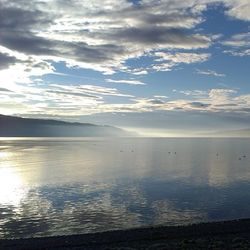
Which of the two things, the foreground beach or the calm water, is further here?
the calm water

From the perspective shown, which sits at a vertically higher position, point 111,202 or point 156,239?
point 156,239

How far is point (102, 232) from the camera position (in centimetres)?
3872

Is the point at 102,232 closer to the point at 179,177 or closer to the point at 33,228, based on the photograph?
the point at 33,228

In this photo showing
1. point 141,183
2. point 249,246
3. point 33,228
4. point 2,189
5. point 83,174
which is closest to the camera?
point 249,246

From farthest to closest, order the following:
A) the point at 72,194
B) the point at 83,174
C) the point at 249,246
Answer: the point at 83,174, the point at 72,194, the point at 249,246

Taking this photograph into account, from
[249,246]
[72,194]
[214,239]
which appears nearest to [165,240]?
[214,239]

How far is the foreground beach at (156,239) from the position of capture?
32156 millimetres

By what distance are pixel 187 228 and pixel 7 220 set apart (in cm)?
1908

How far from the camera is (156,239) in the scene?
3491 centimetres

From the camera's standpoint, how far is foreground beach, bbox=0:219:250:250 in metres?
32.2

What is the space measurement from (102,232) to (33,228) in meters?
7.57

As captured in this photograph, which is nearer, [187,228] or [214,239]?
[214,239]

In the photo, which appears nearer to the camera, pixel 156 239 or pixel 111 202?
pixel 156 239

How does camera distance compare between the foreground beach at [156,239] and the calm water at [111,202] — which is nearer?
the foreground beach at [156,239]
